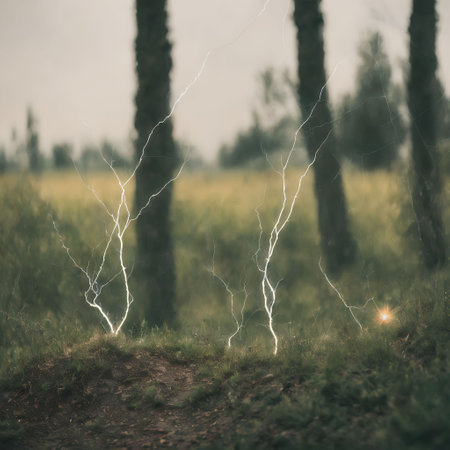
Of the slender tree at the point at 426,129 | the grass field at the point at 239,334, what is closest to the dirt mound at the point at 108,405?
the grass field at the point at 239,334

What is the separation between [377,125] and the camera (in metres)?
9.60

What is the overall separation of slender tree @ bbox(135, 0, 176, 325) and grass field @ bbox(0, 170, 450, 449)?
31cm

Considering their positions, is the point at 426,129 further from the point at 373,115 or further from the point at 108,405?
the point at 108,405

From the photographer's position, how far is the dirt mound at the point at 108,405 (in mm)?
5211

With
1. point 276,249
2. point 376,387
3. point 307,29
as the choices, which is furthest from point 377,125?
point 376,387

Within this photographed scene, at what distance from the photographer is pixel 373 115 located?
9570 millimetres

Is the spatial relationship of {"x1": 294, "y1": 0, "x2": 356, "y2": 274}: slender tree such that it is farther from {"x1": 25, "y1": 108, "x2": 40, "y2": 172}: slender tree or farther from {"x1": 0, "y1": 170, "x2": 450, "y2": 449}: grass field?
{"x1": 25, "y1": 108, "x2": 40, "y2": 172}: slender tree

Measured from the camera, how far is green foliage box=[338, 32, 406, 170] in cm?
939

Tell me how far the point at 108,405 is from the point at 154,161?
376 cm

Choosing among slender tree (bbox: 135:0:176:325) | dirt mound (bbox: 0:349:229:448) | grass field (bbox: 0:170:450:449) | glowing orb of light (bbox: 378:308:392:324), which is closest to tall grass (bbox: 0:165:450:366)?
grass field (bbox: 0:170:450:449)

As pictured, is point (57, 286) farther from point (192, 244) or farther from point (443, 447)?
point (443, 447)

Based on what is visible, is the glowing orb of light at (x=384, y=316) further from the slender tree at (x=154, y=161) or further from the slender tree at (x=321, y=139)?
the slender tree at (x=154, y=161)

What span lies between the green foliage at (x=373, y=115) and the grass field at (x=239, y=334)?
41 centimetres

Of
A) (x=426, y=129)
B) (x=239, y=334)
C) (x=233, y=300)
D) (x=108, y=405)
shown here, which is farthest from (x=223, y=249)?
(x=108, y=405)
